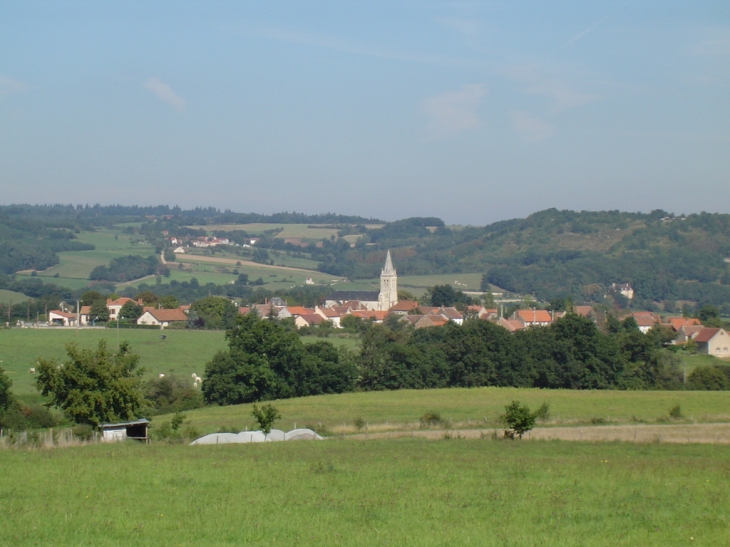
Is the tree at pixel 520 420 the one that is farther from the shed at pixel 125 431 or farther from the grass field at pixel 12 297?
the grass field at pixel 12 297

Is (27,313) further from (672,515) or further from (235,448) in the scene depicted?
(672,515)

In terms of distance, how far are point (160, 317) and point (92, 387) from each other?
73.8 m

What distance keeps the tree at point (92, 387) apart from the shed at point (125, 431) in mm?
1240

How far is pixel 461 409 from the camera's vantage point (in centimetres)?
4012

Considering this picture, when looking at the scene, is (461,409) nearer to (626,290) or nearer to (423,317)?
(423,317)

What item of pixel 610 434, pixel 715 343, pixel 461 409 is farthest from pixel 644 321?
pixel 610 434

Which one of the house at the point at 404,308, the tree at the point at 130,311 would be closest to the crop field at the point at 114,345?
the tree at the point at 130,311

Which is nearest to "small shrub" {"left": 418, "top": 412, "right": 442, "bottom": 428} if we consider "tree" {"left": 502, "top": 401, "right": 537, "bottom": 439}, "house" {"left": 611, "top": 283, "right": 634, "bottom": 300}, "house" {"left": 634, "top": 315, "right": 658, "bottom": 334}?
"tree" {"left": 502, "top": 401, "right": 537, "bottom": 439}

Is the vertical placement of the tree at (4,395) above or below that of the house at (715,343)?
above

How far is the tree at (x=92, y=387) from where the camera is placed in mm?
27266

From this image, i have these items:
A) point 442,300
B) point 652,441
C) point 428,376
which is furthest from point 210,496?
point 442,300

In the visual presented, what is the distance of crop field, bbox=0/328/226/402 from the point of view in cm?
5291

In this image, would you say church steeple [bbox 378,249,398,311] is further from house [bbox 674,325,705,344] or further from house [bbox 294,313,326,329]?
house [bbox 674,325,705,344]

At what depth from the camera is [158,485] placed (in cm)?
1678
